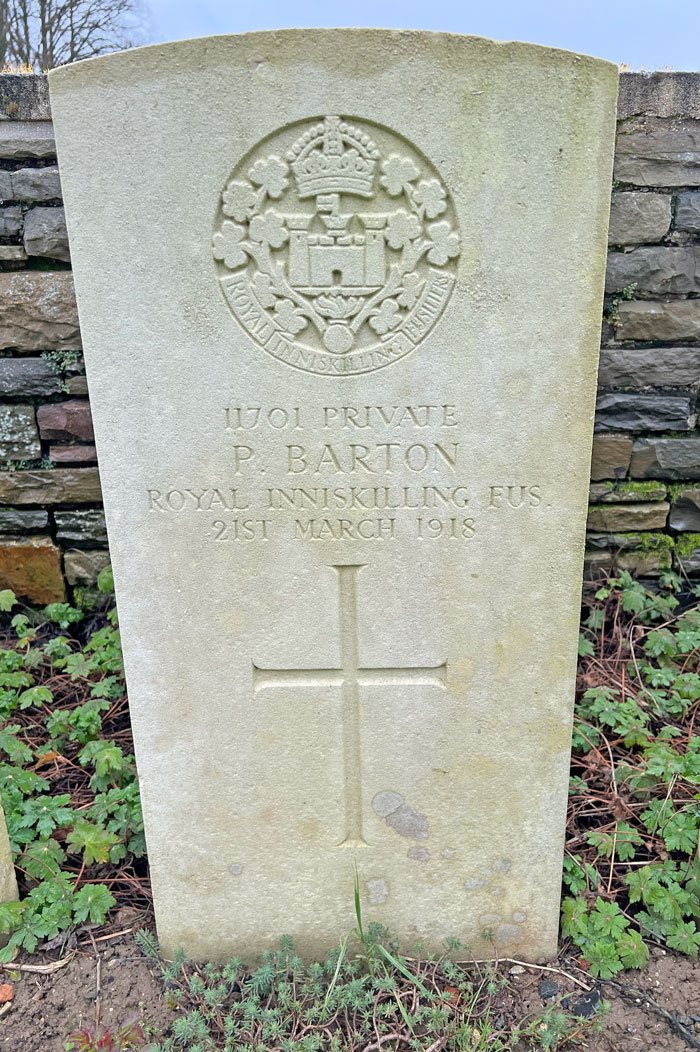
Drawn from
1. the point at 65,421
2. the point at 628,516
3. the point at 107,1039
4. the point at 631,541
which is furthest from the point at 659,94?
the point at 107,1039

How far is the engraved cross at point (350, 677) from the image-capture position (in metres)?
1.75

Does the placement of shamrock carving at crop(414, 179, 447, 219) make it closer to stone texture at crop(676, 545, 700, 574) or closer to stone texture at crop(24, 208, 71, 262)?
stone texture at crop(24, 208, 71, 262)

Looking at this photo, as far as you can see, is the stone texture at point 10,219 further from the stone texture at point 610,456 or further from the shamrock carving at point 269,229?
the stone texture at point 610,456

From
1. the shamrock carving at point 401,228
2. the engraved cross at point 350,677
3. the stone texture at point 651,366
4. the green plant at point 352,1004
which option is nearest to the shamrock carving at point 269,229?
the shamrock carving at point 401,228

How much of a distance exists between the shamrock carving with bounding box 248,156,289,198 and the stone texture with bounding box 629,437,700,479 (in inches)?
76.8

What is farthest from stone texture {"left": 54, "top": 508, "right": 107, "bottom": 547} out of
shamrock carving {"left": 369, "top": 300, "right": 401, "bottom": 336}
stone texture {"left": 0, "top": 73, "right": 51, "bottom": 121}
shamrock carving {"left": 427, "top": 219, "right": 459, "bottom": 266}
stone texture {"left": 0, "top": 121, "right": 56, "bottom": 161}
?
shamrock carving {"left": 427, "top": 219, "right": 459, "bottom": 266}

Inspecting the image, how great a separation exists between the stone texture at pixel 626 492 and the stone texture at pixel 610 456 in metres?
0.04

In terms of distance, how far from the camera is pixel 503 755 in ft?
6.00

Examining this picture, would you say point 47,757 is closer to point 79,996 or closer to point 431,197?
point 79,996

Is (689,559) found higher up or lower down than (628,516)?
lower down

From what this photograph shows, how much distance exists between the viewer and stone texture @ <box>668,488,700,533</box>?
2.94 m

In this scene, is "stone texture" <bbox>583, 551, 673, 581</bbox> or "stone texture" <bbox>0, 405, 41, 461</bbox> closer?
"stone texture" <bbox>0, 405, 41, 461</bbox>

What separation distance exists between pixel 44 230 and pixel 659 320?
2.29m

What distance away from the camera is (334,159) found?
1.41 metres
